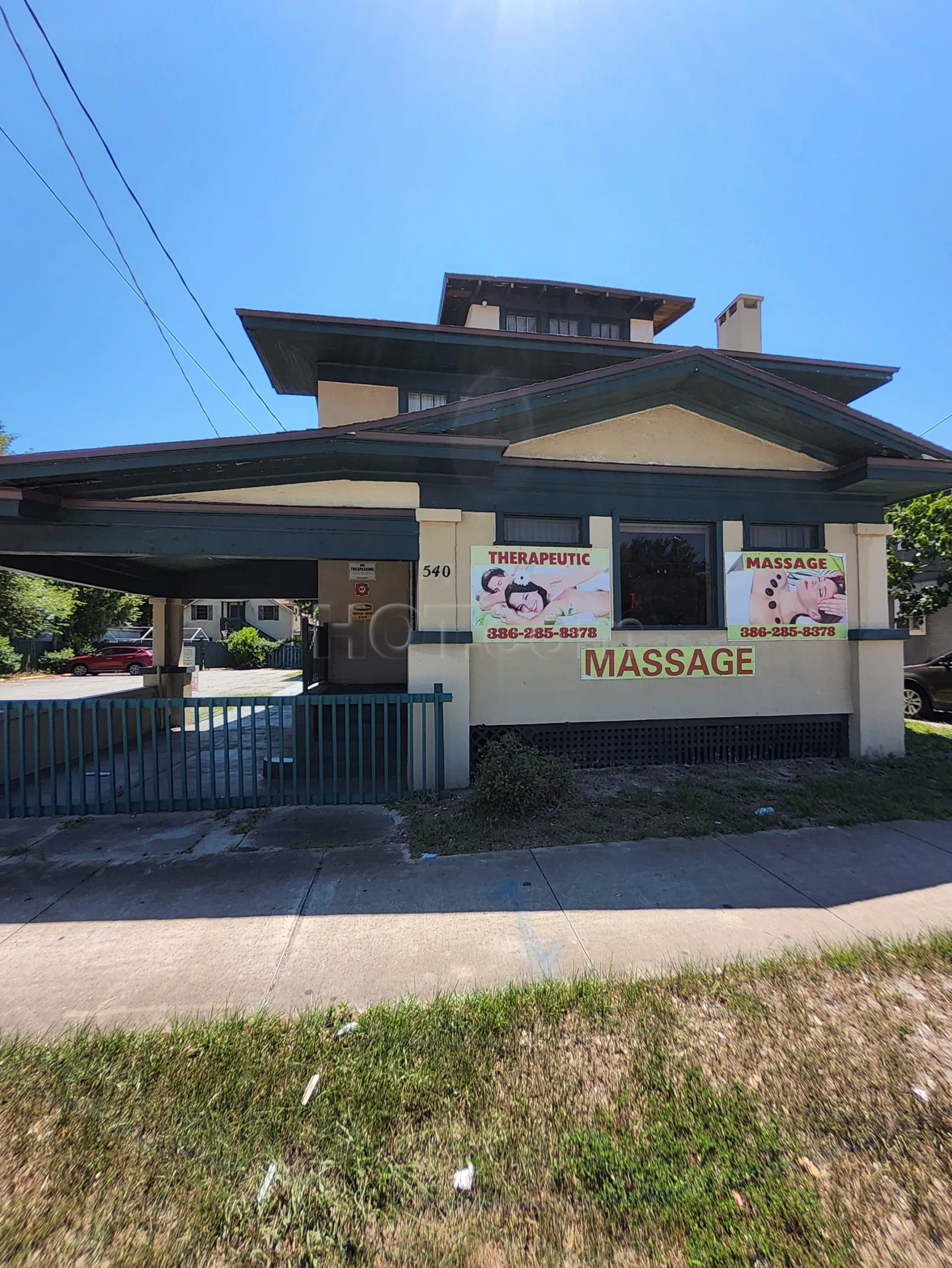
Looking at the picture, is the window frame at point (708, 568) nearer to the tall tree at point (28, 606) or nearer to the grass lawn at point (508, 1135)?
the grass lawn at point (508, 1135)

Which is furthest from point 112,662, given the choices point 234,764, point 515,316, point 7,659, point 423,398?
point 515,316

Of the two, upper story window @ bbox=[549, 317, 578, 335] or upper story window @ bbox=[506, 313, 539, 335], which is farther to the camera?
upper story window @ bbox=[549, 317, 578, 335]

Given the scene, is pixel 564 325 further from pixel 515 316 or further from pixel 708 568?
pixel 708 568

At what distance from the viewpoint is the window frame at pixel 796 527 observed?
26.0ft

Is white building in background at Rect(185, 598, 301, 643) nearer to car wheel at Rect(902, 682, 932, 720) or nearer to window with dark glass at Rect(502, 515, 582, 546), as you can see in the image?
car wheel at Rect(902, 682, 932, 720)

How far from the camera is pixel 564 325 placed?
12875mm

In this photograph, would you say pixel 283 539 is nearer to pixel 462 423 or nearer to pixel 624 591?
pixel 462 423

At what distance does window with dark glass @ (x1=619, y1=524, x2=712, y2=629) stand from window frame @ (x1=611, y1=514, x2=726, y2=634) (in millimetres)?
14

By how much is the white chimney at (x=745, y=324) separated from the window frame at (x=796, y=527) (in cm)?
560

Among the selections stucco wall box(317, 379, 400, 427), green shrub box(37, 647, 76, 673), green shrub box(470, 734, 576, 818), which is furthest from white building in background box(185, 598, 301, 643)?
green shrub box(470, 734, 576, 818)

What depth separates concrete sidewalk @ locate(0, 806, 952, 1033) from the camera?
3283 mm

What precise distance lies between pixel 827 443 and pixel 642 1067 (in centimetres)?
768

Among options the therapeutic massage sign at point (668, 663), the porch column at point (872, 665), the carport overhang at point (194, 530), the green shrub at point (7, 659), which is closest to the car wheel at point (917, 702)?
the porch column at point (872, 665)

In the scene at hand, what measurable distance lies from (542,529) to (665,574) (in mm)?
1774
